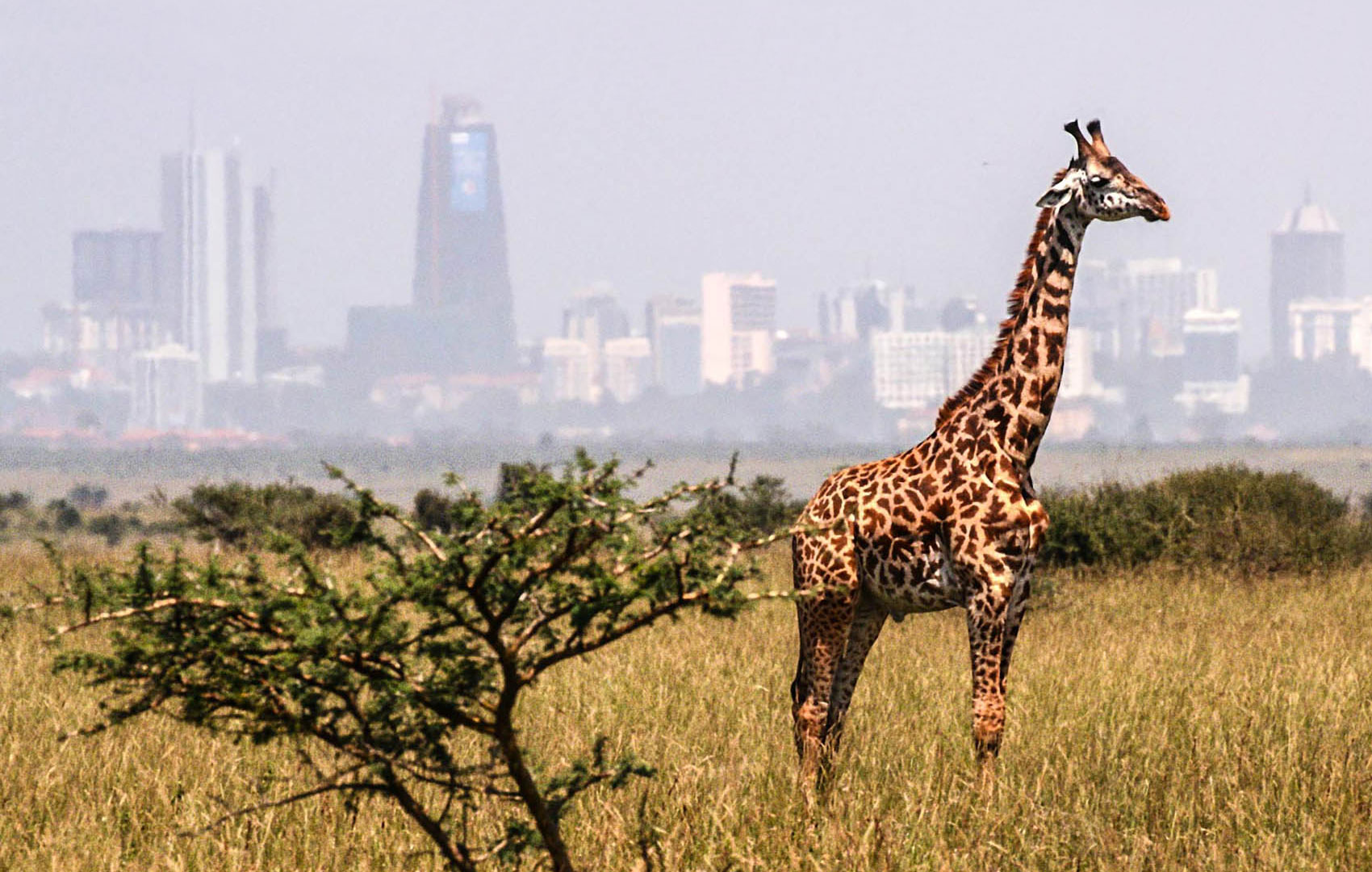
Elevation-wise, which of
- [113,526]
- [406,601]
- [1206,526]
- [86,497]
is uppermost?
[406,601]

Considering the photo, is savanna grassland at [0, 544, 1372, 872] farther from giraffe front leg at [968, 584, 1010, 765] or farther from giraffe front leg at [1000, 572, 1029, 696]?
giraffe front leg at [1000, 572, 1029, 696]

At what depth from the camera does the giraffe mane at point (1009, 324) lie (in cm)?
763

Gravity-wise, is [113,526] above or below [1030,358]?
below

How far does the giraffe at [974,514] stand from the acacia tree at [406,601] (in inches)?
116

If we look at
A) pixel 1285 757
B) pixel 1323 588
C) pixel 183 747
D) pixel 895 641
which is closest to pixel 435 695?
pixel 183 747

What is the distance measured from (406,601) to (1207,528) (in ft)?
50.4

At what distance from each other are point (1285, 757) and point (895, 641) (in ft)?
16.9

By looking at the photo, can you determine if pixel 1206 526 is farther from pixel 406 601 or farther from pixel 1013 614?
pixel 406 601

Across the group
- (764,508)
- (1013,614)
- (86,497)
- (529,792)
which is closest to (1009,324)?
(1013,614)

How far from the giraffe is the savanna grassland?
20.2 inches

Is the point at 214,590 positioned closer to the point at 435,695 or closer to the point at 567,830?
the point at 435,695

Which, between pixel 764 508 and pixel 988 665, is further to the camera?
pixel 764 508

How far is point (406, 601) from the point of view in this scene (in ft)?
13.5

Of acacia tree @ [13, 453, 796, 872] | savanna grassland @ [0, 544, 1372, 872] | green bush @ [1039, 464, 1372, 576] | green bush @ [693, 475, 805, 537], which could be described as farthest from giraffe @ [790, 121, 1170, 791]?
green bush @ [693, 475, 805, 537]
